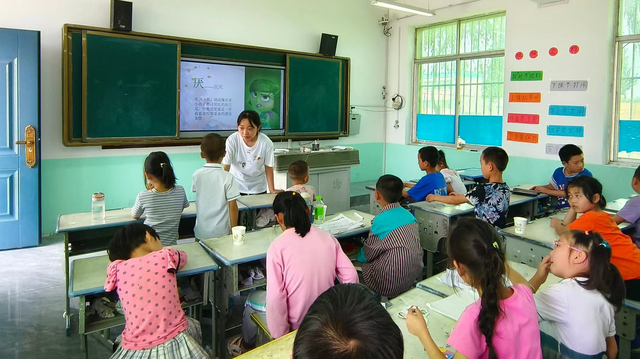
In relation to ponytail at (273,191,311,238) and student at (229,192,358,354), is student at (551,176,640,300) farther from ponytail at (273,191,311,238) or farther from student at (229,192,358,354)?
ponytail at (273,191,311,238)

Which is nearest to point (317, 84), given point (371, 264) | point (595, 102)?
point (595, 102)

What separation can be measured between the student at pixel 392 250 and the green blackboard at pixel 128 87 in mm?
3527

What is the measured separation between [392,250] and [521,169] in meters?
4.02

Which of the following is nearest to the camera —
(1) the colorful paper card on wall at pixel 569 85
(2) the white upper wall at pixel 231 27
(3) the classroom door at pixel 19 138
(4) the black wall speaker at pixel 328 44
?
(3) the classroom door at pixel 19 138

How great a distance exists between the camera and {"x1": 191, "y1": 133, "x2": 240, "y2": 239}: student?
2906 millimetres

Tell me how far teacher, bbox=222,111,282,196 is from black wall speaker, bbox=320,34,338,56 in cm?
300

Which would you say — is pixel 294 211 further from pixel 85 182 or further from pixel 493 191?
pixel 85 182

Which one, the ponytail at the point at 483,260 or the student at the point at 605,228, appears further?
the student at the point at 605,228

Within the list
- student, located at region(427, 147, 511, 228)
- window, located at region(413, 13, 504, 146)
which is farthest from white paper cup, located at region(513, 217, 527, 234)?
window, located at region(413, 13, 504, 146)

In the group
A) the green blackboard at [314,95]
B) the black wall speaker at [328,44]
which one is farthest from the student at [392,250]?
the black wall speaker at [328,44]

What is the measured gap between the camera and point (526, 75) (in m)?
5.66

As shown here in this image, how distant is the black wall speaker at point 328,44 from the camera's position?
259 inches

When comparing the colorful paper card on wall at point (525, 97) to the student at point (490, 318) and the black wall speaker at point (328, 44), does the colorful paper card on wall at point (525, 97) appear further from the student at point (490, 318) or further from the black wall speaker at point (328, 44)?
the student at point (490, 318)

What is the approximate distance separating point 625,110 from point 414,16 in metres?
3.34
